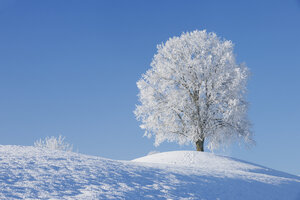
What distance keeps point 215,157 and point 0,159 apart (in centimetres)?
1277

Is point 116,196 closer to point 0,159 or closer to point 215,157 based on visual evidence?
point 0,159

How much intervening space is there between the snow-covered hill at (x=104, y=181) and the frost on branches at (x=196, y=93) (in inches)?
437

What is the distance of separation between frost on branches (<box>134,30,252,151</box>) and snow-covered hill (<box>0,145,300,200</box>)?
11.1m

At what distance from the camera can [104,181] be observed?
7.74m

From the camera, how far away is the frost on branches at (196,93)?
2234 centimetres

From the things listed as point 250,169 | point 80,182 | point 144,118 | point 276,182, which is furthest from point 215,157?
point 80,182

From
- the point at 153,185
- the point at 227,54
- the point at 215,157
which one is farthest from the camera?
the point at 227,54

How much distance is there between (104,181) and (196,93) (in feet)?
52.4

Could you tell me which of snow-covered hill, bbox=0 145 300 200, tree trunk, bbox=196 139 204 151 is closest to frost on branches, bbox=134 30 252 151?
tree trunk, bbox=196 139 204 151

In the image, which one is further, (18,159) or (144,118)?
(144,118)

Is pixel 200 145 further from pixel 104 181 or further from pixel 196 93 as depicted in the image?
pixel 104 181

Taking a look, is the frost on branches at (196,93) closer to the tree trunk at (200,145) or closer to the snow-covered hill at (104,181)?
the tree trunk at (200,145)

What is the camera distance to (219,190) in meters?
9.14

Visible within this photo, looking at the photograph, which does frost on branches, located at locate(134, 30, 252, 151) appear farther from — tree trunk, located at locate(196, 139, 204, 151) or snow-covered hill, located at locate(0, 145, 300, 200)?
snow-covered hill, located at locate(0, 145, 300, 200)
